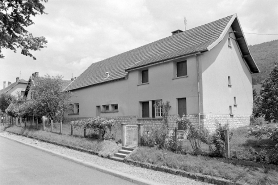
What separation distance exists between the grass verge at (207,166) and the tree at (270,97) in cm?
479

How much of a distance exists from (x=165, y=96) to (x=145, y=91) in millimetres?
2233

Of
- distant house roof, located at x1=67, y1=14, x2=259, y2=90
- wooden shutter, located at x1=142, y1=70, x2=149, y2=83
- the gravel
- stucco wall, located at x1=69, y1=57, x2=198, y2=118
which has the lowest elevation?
the gravel

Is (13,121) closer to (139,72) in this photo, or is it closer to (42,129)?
(42,129)

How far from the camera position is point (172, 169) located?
8641 mm

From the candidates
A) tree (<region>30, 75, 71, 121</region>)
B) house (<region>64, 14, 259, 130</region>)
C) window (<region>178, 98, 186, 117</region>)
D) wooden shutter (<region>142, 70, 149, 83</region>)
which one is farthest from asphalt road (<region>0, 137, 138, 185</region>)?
tree (<region>30, 75, 71, 121</region>)

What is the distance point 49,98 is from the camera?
24.8 metres

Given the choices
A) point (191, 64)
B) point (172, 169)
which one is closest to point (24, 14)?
point (172, 169)

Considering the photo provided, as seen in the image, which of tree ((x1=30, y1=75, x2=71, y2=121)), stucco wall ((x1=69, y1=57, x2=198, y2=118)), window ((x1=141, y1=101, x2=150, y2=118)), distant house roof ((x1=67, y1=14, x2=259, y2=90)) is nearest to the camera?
stucco wall ((x1=69, y1=57, x2=198, y2=118))

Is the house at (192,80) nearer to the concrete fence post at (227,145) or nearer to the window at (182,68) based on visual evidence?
the window at (182,68)

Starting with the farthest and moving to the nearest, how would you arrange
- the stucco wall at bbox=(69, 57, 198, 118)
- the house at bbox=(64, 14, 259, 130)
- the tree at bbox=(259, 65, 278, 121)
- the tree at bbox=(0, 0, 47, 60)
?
1. the stucco wall at bbox=(69, 57, 198, 118)
2. the house at bbox=(64, 14, 259, 130)
3. the tree at bbox=(259, 65, 278, 121)
4. the tree at bbox=(0, 0, 47, 60)

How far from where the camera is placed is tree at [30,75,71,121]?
81.6 feet

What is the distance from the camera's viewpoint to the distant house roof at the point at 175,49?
17219 millimetres

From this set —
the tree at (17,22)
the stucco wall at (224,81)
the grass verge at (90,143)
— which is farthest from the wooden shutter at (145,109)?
the tree at (17,22)

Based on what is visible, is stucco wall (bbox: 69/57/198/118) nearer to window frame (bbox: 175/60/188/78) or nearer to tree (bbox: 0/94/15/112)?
window frame (bbox: 175/60/188/78)
